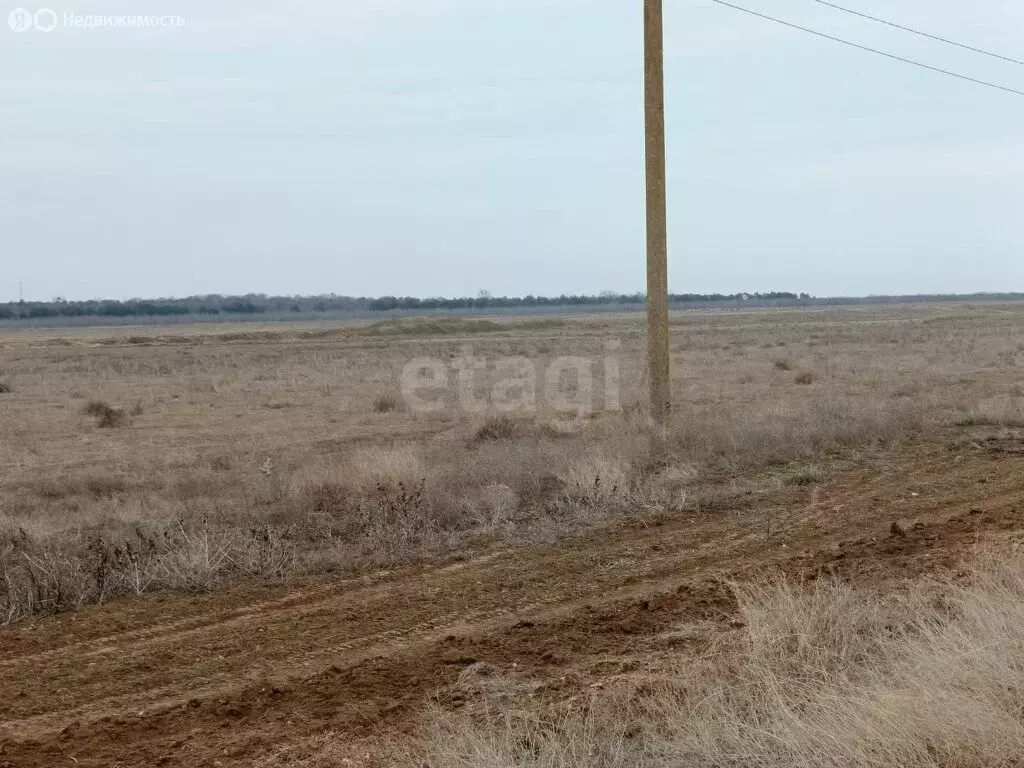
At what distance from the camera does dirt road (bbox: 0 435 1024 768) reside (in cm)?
448

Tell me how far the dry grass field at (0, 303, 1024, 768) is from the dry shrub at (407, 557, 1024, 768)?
0.7 inches

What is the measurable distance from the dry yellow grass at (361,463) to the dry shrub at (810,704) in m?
3.19

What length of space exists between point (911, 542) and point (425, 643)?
4269mm

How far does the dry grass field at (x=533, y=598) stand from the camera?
162 inches

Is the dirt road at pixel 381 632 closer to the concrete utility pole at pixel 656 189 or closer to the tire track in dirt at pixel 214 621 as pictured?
the tire track in dirt at pixel 214 621

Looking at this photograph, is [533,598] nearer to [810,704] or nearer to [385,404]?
[810,704]

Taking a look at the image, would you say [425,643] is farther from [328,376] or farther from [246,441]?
[328,376]

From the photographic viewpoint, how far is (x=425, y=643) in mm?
5539

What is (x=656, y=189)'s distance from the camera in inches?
477

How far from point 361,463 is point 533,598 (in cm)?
530

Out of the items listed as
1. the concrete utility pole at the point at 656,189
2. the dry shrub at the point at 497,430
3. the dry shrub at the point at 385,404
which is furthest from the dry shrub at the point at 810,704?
the dry shrub at the point at 385,404

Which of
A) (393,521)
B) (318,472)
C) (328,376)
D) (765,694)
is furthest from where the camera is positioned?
(328,376)

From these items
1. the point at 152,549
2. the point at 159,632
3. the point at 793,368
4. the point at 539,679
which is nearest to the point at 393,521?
the point at 152,549

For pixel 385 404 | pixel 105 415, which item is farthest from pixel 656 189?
pixel 105 415
